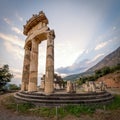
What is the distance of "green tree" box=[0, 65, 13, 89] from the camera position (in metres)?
27.0

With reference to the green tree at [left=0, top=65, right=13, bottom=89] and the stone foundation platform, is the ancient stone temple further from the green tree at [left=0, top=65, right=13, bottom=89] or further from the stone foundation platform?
the green tree at [left=0, top=65, right=13, bottom=89]

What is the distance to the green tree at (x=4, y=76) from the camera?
27.0 m

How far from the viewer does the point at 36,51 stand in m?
18.9

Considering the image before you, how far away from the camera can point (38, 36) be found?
61.8 feet

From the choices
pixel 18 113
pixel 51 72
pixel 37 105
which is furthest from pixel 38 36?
pixel 18 113

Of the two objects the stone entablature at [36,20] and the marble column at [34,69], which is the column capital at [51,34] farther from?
the marble column at [34,69]

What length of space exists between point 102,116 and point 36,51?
494 inches

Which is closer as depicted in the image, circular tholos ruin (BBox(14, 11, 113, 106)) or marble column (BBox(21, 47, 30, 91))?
circular tholos ruin (BBox(14, 11, 113, 106))

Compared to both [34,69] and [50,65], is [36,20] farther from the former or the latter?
[50,65]

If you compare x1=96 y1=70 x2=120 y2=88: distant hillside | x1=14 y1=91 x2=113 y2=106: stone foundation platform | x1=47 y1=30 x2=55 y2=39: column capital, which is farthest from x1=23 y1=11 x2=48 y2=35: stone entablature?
x1=96 y1=70 x2=120 y2=88: distant hillside

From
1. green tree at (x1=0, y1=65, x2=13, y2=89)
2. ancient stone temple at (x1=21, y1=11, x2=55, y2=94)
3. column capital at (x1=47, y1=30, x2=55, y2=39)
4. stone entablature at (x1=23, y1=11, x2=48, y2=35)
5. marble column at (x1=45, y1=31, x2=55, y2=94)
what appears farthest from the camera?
green tree at (x1=0, y1=65, x2=13, y2=89)

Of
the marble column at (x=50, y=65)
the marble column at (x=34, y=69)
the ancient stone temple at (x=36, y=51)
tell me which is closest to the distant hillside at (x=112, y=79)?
the ancient stone temple at (x=36, y=51)

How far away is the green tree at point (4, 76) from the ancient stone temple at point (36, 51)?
800cm

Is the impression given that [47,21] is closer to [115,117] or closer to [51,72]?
[51,72]
